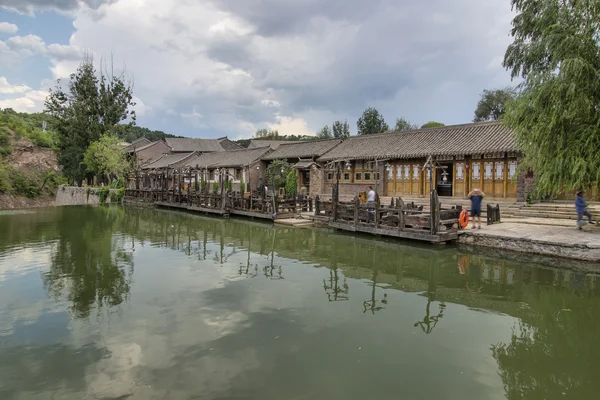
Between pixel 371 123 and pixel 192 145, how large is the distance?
74.8 feet

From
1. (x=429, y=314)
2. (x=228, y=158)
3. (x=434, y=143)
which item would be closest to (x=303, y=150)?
(x=228, y=158)

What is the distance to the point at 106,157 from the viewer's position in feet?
115

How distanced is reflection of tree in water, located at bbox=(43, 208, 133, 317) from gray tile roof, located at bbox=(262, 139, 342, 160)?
48.1 ft

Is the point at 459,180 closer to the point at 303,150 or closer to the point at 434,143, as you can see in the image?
the point at 434,143

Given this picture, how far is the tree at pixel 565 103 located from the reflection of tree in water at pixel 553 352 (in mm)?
4880

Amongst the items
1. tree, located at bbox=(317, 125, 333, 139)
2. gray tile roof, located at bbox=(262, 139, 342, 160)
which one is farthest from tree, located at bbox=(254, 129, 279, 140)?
gray tile roof, located at bbox=(262, 139, 342, 160)

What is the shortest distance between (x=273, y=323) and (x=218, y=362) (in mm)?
1400

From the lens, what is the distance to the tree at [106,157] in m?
34.9

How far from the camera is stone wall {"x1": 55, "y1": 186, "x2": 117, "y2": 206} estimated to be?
34750mm

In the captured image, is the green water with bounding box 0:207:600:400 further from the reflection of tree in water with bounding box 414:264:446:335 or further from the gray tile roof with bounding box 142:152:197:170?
the gray tile roof with bounding box 142:152:197:170

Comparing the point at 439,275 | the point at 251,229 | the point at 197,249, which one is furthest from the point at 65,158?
the point at 439,275

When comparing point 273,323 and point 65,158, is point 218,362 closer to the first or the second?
point 273,323

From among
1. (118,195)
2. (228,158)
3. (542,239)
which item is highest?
(228,158)

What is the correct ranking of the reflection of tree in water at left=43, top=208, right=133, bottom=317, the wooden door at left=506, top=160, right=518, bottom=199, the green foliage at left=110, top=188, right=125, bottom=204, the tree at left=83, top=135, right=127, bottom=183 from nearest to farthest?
the reflection of tree in water at left=43, top=208, right=133, bottom=317 < the wooden door at left=506, top=160, right=518, bottom=199 < the green foliage at left=110, top=188, right=125, bottom=204 < the tree at left=83, top=135, right=127, bottom=183
